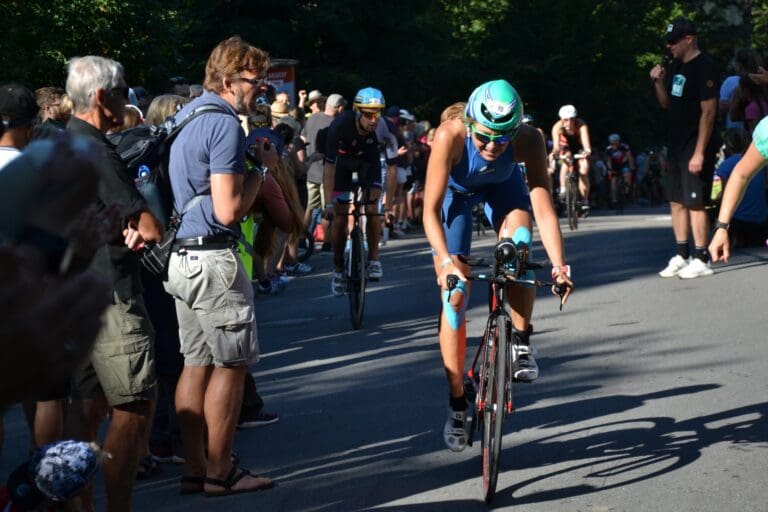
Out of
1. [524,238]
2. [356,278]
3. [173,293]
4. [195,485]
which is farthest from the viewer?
[356,278]

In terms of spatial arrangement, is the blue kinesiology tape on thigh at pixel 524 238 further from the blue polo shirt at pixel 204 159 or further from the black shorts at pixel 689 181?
the black shorts at pixel 689 181

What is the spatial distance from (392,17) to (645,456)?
121ft

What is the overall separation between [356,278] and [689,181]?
3821 mm

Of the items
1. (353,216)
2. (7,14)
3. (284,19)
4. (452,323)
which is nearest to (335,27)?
(284,19)

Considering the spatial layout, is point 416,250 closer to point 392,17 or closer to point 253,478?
point 253,478

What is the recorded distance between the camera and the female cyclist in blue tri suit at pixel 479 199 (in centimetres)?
655

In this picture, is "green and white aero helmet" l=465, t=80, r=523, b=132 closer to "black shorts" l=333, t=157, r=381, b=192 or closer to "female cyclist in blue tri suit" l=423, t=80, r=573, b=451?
"female cyclist in blue tri suit" l=423, t=80, r=573, b=451

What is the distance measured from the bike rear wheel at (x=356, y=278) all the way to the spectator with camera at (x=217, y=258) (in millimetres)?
5498

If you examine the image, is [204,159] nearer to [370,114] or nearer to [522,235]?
[522,235]

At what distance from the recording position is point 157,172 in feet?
20.9

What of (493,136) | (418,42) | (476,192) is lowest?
(476,192)

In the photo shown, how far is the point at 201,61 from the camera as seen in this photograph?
36938 millimetres

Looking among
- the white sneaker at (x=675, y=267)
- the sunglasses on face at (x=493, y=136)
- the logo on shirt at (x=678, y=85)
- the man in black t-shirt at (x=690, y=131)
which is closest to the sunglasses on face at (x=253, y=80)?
the sunglasses on face at (x=493, y=136)

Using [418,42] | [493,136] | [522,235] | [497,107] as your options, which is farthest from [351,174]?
[418,42]
